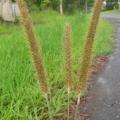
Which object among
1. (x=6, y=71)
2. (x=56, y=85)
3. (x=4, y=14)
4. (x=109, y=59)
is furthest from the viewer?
(x=4, y=14)

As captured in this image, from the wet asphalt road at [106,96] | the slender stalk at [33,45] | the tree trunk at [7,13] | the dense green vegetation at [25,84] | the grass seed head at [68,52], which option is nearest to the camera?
the slender stalk at [33,45]

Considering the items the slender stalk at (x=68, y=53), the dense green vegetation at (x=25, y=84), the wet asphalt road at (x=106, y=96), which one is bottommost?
the wet asphalt road at (x=106, y=96)

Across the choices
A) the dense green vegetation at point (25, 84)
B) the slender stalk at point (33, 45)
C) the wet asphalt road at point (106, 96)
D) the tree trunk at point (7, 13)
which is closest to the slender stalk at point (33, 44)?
the slender stalk at point (33, 45)

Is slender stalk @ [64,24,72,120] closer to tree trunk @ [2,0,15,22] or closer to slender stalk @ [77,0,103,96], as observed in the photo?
slender stalk @ [77,0,103,96]

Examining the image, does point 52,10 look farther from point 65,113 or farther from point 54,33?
point 65,113

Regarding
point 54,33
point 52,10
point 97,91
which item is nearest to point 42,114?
point 97,91

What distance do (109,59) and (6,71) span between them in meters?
4.32

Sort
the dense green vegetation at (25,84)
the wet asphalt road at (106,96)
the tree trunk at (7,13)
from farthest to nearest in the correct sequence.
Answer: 1. the tree trunk at (7,13)
2. the wet asphalt road at (106,96)
3. the dense green vegetation at (25,84)

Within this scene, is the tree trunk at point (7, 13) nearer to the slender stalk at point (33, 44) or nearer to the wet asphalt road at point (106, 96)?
the wet asphalt road at point (106, 96)

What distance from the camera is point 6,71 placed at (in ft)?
16.4

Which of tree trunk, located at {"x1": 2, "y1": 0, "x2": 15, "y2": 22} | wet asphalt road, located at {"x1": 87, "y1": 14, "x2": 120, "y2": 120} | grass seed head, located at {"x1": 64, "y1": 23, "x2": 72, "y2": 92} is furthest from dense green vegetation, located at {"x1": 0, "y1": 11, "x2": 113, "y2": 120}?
tree trunk, located at {"x1": 2, "y1": 0, "x2": 15, "y2": 22}

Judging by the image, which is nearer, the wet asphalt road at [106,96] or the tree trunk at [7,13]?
the wet asphalt road at [106,96]

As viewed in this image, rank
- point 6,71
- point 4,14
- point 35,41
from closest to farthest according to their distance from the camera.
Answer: point 35,41
point 6,71
point 4,14

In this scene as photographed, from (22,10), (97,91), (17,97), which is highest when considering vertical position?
(22,10)
